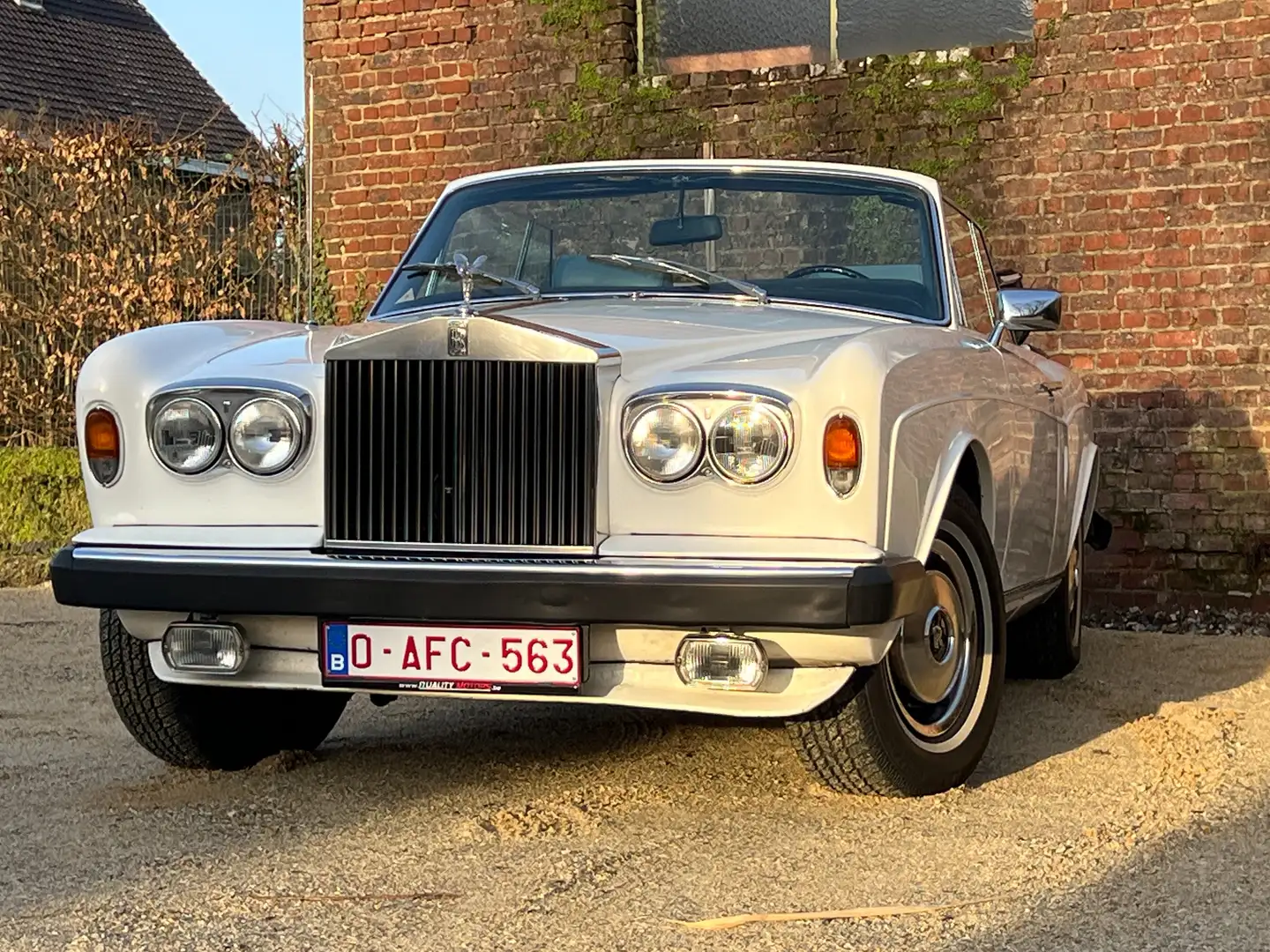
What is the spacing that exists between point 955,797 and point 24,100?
19509 mm

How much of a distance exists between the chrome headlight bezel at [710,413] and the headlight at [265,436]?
2.60 feet

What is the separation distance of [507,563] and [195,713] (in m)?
1.14

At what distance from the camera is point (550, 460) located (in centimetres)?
389

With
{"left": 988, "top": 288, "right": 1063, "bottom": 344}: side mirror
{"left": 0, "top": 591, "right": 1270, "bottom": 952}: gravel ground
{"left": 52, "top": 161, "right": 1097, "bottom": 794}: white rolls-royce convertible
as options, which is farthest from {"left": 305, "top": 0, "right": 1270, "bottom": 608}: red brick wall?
{"left": 52, "top": 161, "right": 1097, "bottom": 794}: white rolls-royce convertible

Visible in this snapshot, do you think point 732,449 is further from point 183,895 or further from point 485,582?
point 183,895

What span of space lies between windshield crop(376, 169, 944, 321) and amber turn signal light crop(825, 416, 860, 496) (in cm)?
118

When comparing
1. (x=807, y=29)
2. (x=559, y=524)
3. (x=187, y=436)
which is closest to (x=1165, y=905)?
(x=559, y=524)

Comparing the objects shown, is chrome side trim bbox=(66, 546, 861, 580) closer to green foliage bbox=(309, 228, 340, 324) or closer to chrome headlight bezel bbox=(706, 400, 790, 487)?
chrome headlight bezel bbox=(706, 400, 790, 487)

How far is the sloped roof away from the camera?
71.3 ft

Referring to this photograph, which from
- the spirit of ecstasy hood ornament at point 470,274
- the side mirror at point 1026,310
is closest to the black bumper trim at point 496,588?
the spirit of ecstasy hood ornament at point 470,274

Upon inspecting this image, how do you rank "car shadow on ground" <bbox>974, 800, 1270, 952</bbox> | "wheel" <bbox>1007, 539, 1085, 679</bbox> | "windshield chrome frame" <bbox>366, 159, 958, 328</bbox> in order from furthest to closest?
"wheel" <bbox>1007, 539, 1085, 679</bbox> < "windshield chrome frame" <bbox>366, 159, 958, 328</bbox> < "car shadow on ground" <bbox>974, 800, 1270, 952</bbox>

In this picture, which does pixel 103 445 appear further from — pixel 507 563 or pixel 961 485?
pixel 961 485

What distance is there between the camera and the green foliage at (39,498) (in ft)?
36.1

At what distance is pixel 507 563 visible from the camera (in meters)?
3.88
